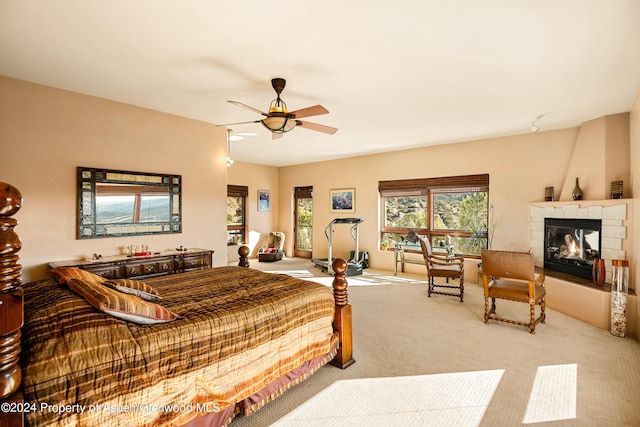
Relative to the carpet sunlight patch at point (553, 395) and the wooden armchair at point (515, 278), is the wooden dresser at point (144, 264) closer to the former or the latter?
the wooden armchair at point (515, 278)

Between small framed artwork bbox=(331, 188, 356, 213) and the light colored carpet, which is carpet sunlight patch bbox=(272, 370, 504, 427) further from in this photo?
small framed artwork bbox=(331, 188, 356, 213)

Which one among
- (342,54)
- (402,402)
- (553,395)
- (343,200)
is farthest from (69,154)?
(343,200)

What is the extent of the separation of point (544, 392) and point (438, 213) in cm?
442

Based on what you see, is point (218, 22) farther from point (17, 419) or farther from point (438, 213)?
point (438, 213)

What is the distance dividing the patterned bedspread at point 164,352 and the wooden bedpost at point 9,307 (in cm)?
9

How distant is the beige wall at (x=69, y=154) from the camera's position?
317cm

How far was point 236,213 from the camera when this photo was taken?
8289 millimetres

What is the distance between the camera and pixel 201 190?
4660mm

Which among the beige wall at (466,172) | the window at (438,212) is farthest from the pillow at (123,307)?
the beige wall at (466,172)

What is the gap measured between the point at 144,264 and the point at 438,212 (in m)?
5.41

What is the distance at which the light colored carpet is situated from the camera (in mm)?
2068

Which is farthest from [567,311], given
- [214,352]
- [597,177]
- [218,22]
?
[218,22]

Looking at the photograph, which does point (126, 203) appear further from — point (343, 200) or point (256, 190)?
point (343, 200)

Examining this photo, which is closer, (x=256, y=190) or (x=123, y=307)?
(x=123, y=307)
